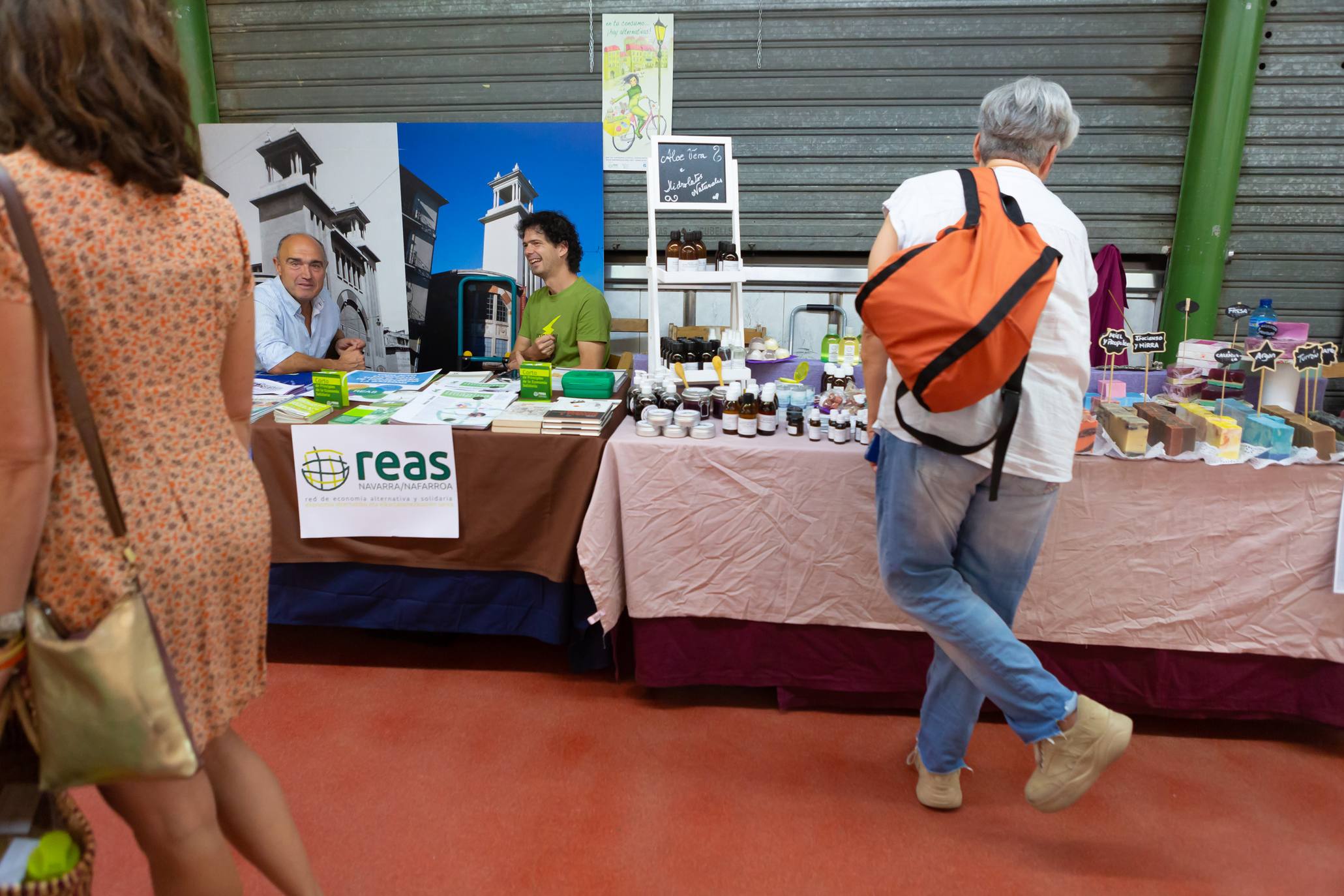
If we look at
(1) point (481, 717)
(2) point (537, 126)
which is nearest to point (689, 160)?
(2) point (537, 126)

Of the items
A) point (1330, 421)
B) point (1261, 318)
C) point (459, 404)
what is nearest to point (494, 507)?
point (459, 404)

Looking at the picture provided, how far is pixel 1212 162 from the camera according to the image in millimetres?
3873

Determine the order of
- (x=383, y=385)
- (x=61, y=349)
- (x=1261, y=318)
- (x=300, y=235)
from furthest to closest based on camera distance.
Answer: (x=300, y=235), (x=383, y=385), (x=1261, y=318), (x=61, y=349)

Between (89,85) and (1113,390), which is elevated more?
(89,85)

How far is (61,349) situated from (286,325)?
3.02 m

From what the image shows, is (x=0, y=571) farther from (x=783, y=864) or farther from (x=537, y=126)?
(x=537, y=126)

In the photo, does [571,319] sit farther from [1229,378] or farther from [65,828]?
[65,828]

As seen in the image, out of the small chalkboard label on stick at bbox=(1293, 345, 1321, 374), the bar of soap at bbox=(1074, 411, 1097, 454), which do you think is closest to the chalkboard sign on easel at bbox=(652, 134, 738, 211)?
the bar of soap at bbox=(1074, 411, 1097, 454)

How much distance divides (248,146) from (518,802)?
373 cm

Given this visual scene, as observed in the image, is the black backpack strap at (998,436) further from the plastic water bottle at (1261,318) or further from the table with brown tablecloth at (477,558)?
the plastic water bottle at (1261,318)

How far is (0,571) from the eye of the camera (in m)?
0.99

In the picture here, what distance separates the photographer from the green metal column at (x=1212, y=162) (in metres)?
3.74

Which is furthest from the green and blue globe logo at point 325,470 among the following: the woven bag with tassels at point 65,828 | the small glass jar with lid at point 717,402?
the woven bag with tassels at point 65,828

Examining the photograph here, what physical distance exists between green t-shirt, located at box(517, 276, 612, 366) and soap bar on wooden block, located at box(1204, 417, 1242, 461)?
239cm
